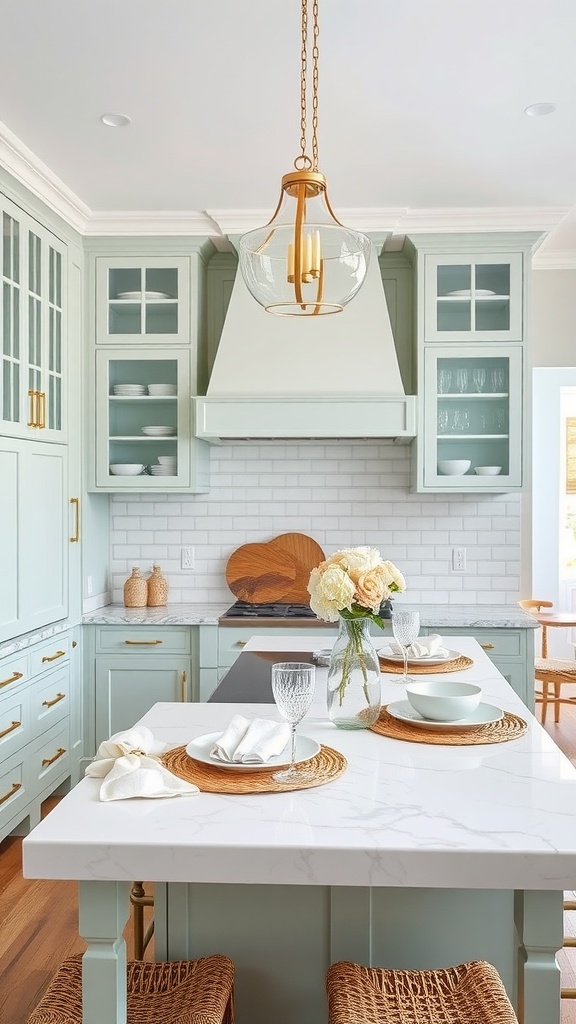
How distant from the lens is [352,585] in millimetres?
1885

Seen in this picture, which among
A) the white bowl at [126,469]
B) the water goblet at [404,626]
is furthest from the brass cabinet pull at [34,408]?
the water goblet at [404,626]

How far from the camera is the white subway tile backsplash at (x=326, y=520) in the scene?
4.75 m

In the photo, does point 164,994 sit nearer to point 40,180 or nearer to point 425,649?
point 425,649

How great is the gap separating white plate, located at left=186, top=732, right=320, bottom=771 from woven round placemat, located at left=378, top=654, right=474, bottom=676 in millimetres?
780

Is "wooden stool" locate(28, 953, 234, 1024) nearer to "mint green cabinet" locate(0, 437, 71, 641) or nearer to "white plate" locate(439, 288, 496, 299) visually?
"mint green cabinet" locate(0, 437, 71, 641)

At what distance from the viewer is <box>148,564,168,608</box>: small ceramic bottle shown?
4656 mm

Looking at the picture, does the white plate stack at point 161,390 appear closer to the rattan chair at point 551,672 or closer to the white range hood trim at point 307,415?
the white range hood trim at point 307,415

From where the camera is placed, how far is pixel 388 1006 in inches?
59.9

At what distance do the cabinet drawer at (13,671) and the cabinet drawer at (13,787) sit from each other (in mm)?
299

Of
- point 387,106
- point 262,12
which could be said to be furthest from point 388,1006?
point 387,106

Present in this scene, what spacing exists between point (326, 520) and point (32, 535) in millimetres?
1698

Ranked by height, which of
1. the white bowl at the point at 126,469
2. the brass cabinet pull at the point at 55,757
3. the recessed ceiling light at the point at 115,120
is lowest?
the brass cabinet pull at the point at 55,757

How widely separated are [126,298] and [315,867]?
3650 millimetres

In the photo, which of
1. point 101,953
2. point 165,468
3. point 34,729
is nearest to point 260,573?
point 165,468
